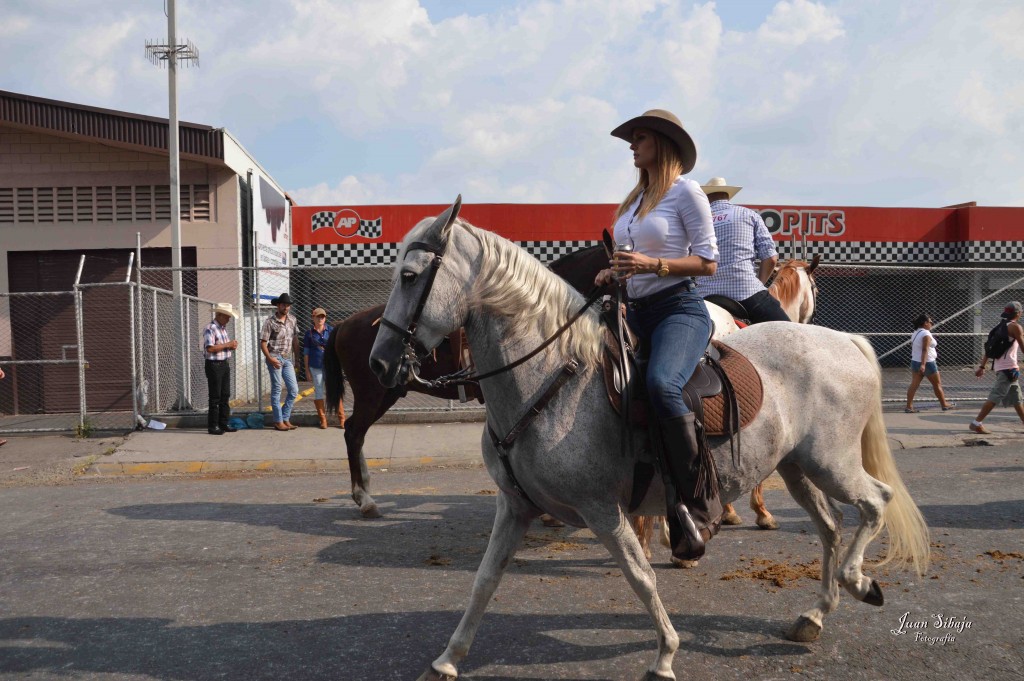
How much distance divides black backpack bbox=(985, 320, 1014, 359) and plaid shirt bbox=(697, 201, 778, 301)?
724 cm

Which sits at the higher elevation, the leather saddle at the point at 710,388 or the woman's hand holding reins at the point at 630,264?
the woman's hand holding reins at the point at 630,264

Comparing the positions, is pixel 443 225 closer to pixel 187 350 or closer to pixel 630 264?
pixel 630 264

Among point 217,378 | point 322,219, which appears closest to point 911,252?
point 322,219

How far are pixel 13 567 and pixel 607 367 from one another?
445cm

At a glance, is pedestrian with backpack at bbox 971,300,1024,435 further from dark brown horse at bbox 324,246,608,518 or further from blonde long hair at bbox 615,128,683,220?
blonde long hair at bbox 615,128,683,220

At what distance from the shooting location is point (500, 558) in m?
3.33

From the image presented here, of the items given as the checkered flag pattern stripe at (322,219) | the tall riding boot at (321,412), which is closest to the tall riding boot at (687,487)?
the tall riding boot at (321,412)

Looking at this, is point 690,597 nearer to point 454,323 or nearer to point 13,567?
point 454,323

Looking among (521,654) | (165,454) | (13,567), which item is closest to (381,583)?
(521,654)

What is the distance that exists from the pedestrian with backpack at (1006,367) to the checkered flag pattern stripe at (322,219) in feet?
47.5

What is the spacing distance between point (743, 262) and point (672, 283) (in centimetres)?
240

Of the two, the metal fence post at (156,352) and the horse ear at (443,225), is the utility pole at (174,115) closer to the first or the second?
the metal fence post at (156,352)

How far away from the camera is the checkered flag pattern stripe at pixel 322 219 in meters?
19.1

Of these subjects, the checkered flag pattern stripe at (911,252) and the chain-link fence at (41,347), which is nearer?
the chain-link fence at (41,347)
